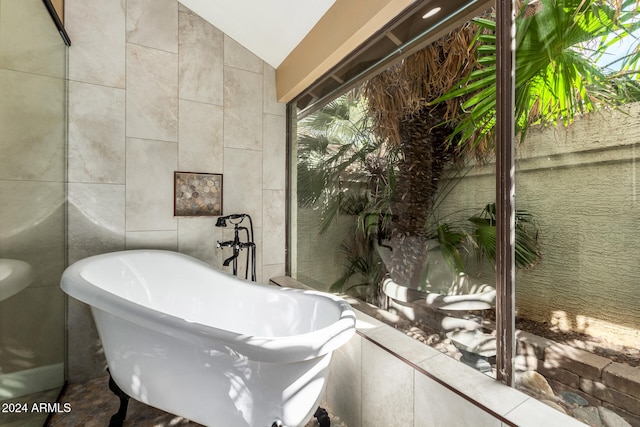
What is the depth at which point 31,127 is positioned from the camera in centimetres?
134

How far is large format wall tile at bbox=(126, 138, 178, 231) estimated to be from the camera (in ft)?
6.55

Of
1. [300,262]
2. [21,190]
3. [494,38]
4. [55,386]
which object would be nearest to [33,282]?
[21,190]

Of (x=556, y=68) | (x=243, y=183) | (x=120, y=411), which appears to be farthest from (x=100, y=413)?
(x=556, y=68)

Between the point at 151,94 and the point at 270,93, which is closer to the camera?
the point at 151,94

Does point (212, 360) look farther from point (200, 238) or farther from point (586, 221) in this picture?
point (200, 238)

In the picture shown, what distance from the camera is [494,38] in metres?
1.05

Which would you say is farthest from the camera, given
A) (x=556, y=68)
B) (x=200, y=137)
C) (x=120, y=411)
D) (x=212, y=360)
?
(x=200, y=137)

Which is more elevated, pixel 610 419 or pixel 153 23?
pixel 153 23

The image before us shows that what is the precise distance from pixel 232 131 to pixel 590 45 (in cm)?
202

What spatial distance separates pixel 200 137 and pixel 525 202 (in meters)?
1.98

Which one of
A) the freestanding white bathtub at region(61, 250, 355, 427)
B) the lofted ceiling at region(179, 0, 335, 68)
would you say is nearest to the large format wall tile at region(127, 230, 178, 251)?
the freestanding white bathtub at region(61, 250, 355, 427)

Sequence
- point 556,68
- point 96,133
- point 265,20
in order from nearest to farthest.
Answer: point 556,68 < point 96,133 < point 265,20

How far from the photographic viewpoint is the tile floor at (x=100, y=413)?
1518 mm

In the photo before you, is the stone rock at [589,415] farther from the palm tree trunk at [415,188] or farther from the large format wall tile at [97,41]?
the large format wall tile at [97,41]
